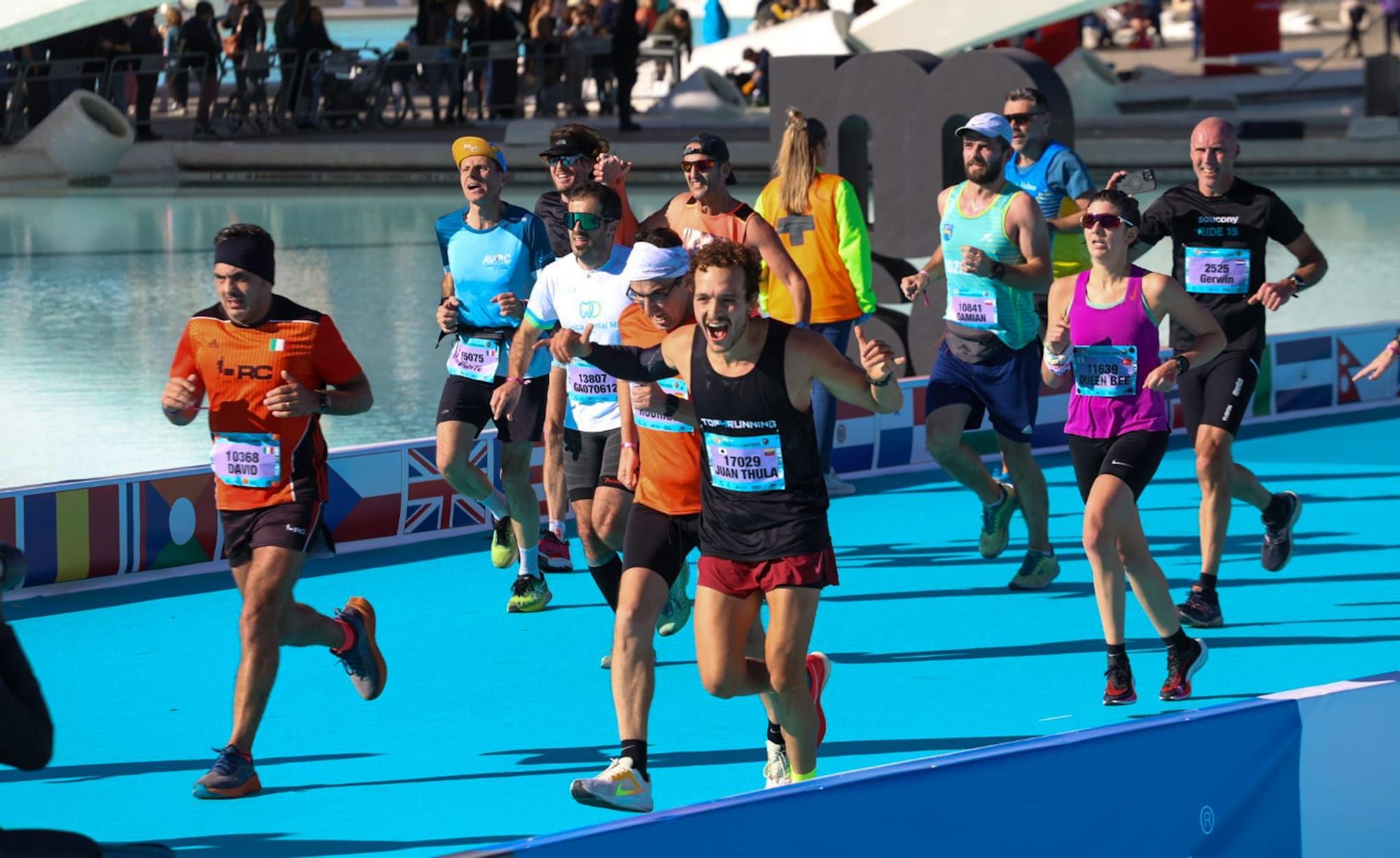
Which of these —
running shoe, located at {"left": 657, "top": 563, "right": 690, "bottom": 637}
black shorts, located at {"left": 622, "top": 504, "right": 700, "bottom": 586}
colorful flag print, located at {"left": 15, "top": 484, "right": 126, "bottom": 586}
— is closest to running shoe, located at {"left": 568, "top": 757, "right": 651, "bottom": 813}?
black shorts, located at {"left": 622, "top": 504, "right": 700, "bottom": 586}

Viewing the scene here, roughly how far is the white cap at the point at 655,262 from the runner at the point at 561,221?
6.12 feet

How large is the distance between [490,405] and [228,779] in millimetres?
2852

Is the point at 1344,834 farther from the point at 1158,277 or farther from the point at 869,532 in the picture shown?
the point at 869,532

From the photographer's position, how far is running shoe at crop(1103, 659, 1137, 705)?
7.37m

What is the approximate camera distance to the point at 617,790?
247 inches

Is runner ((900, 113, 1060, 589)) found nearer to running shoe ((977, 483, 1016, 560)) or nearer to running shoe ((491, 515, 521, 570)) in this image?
running shoe ((977, 483, 1016, 560))

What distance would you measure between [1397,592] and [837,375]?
4127 mm

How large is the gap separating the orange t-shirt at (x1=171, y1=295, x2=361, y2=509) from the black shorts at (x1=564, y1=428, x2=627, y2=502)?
1428 millimetres

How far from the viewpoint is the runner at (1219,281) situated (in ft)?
28.2

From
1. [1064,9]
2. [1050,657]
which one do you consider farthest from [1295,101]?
[1050,657]

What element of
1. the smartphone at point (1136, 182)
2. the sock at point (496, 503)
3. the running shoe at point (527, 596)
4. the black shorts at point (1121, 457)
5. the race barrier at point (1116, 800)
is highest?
the smartphone at point (1136, 182)

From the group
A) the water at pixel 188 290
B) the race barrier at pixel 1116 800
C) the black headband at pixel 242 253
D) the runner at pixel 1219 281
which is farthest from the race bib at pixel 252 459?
the water at pixel 188 290

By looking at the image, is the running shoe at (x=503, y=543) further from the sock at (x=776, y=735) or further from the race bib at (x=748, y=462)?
the race bib at (x=748, y=462)

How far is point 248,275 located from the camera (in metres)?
6.77
